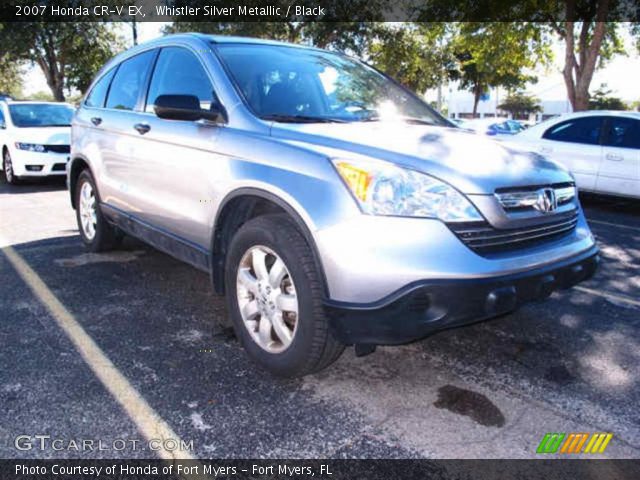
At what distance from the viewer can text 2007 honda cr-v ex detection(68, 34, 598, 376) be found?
2422 mm

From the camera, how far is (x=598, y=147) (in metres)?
8.16

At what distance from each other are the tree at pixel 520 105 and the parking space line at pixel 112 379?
224 ft

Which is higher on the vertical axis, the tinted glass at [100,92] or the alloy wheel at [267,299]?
the tinted glass at [100,92]

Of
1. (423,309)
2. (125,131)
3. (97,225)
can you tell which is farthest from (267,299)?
(97,225)

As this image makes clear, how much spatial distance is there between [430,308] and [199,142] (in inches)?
68.7

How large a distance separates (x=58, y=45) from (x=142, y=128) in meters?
24.9

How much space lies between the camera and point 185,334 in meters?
3.50

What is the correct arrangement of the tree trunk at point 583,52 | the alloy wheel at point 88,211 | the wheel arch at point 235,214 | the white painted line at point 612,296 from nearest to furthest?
the wheel arch at point 235,214, the white painted line at point 612,296, the alloy wheel at point 88,211, the tree trunk at point 583,52

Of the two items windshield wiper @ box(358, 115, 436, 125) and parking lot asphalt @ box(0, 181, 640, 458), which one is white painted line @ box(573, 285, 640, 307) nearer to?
parking lot asphalt @ box(0, 181, 640, 458)

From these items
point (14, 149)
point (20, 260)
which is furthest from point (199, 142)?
point (14, 149)

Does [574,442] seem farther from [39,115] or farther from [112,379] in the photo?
[39,115]

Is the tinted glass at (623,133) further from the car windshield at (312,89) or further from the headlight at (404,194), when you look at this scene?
the headlight at (404,194)

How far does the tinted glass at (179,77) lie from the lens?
11.3 feet

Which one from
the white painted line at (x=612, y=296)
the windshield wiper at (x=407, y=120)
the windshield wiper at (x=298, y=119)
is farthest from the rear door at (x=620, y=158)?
the windshield wiper at (x=298, y=119)
